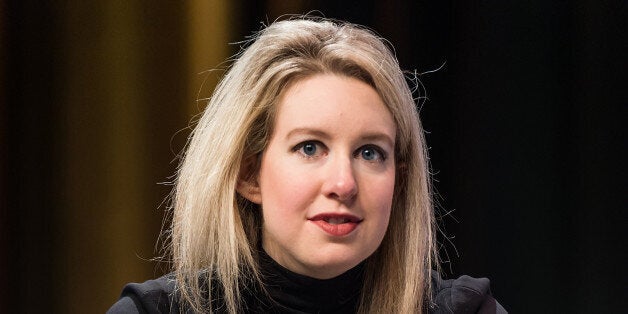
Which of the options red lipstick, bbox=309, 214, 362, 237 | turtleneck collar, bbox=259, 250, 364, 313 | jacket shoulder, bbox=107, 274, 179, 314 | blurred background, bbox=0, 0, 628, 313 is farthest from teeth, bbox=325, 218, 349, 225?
blurred background, bbox=0, 0, 628, 313

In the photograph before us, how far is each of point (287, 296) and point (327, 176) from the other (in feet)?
0.67

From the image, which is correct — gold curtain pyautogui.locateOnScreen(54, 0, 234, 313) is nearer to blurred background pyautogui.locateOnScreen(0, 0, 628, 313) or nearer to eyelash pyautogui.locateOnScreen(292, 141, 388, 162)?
blurred background pyautogui.locateOnScreen(0, 0, 628, 313)

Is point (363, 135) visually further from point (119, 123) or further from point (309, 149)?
point (119, 123)

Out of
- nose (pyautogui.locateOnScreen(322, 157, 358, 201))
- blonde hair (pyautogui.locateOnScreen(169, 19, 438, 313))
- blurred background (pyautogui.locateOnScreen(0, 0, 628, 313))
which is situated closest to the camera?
nose (pyautogui.locateOnScreen(322, 157, 358, 201))

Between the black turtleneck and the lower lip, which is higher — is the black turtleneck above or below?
below

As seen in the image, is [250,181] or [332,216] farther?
[250,181]

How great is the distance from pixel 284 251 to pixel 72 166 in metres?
0.59

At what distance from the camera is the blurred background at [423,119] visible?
1720 millimetres

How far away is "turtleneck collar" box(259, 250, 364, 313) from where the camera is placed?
1328 millimetres

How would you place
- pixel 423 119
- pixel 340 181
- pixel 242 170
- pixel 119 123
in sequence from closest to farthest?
1. pixel 340 181
2. pixel 242 170
3. pixel 119 123
4. pixel 423 119

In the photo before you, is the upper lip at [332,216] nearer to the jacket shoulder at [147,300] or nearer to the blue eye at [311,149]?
the blue eye at [311,149]

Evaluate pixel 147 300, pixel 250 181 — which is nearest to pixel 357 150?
pixel 250 181

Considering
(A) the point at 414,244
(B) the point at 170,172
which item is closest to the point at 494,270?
(A) the point at 414,244

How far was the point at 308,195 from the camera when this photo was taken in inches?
49.3
